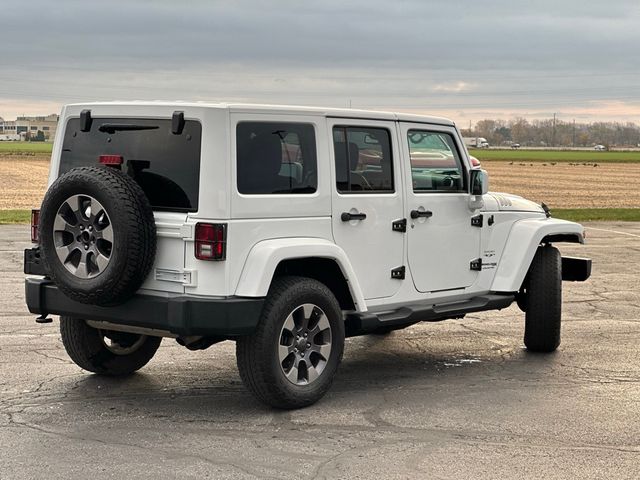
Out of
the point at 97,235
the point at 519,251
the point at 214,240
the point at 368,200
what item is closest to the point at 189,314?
the point at 214,240

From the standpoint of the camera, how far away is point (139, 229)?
21.0 feet

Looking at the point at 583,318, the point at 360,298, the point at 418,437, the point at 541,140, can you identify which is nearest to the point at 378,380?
the point at 360,298

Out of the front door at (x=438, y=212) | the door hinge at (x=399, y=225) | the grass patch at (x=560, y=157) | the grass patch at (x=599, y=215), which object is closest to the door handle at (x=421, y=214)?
the front door at (x=438, y=212)

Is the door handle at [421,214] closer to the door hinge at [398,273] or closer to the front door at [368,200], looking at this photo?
the front door at [368,200]

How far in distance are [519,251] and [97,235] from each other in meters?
3.71

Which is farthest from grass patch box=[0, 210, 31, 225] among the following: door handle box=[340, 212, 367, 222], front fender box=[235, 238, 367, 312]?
front fender box=[235, 238, 367, 312]

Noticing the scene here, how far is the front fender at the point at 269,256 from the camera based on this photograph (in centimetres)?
647

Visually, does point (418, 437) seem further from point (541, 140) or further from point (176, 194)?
point (541, 140)

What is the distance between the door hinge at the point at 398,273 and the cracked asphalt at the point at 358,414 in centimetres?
78

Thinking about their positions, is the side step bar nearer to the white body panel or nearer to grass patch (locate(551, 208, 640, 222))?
the white body panel

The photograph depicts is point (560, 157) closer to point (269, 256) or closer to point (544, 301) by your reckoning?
point (544, 301)

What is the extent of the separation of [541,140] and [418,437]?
595 ft

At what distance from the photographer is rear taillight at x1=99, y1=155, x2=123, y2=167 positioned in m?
6.74

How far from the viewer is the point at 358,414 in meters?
6.77
